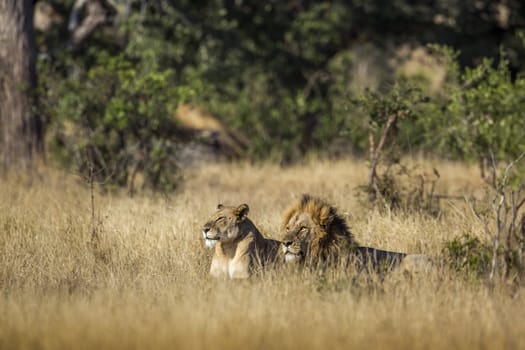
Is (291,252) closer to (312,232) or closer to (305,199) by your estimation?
(312,232)

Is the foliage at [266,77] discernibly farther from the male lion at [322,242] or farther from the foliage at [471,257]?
the male lion at [322,242]

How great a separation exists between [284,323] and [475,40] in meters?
16.8

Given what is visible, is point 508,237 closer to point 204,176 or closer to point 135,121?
point 135,121

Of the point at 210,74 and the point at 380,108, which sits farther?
the point at 210,74

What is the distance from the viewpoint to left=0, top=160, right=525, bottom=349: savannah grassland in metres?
5.13

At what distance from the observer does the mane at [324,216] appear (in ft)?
22.9

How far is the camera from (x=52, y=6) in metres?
19.9

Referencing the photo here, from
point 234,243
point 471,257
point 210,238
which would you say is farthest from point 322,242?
point 471,257

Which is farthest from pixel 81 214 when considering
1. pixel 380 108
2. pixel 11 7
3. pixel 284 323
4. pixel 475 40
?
pixel 475 40

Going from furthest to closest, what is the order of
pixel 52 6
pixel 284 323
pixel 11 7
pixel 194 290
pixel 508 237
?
1. pixel 52 6
2. pixel 11 7
3. pixel 508 237
4. pixel 194 290
5. pixel 284 323

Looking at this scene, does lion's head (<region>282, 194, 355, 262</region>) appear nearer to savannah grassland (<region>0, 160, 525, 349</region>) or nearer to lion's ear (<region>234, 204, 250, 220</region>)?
savannah grassland (<region>0, 160, 525, 349</region>)

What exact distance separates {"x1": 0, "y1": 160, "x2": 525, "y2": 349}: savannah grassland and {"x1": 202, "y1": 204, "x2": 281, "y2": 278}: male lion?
6.9 inches

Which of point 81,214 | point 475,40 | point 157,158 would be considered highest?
point 475,40

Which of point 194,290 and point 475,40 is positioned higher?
point 475,40
